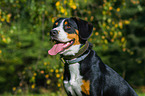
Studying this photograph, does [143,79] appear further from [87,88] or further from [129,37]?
[87,88]

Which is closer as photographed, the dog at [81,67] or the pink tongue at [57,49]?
the dog at [81,67]

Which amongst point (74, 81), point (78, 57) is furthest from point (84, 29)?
point (74, 81)

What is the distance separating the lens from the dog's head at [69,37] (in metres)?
2.91

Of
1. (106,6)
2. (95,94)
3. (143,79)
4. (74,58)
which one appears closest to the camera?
(95,94)

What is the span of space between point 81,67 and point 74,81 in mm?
221

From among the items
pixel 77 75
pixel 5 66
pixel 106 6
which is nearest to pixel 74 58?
pixel 77 75

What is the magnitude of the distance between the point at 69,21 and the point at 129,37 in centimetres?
1480

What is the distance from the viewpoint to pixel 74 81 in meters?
2.80

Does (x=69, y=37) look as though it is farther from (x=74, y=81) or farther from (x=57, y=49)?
(x=74, y=81)

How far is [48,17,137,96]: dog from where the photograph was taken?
2770mm

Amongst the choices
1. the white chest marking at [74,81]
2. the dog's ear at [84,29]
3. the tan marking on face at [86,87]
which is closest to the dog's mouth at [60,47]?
the dog's ear at [84,29]

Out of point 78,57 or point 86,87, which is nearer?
point 86,87

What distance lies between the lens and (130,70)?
16.3 m

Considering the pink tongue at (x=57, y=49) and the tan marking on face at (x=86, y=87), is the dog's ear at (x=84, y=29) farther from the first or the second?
the tan marking on face at (x=86, y=87)
